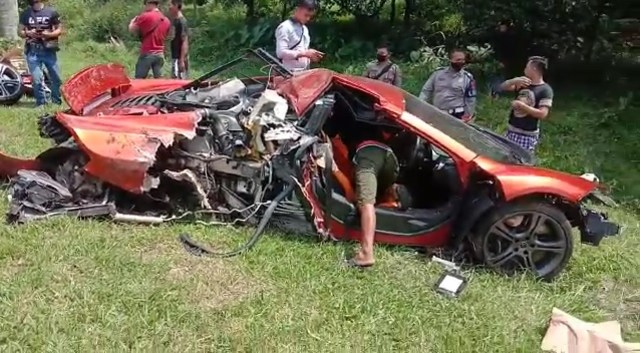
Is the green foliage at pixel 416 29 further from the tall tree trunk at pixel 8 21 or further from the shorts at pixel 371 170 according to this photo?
the shorts at pixel 371 170

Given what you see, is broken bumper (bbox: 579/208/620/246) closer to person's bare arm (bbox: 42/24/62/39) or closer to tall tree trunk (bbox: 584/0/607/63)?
person's bare arm (bbox: 42/24/62/39)

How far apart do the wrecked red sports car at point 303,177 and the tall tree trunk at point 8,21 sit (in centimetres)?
927

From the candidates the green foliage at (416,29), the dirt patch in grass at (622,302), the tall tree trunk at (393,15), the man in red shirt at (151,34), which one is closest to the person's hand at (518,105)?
the dirt patch in grass at (622,302)

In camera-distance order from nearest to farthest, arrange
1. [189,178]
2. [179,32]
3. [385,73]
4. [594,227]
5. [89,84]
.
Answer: [189,178] < [594,227] < [89,84] < [385,73] < [179,32]

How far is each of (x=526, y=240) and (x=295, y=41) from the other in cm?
312

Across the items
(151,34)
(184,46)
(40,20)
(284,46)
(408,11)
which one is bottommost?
(408,11)

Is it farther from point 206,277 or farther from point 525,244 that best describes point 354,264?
point 525,244

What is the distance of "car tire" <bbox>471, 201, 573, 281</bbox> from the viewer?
16.2 feet

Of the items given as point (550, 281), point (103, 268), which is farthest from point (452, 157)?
point (103, 268)

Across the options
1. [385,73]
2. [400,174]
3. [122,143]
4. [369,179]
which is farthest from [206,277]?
[385,73]

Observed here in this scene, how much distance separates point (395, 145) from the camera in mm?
5402

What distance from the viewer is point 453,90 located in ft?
23.0

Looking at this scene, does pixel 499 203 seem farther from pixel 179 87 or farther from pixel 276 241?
pixel 179 87

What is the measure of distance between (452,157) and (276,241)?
1.28 metres
